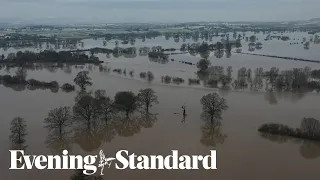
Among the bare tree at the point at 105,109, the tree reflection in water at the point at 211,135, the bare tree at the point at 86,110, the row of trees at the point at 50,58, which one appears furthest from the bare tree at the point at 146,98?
the row of trees at the point at 50,58

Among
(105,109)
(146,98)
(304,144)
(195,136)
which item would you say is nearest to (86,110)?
(105,109)

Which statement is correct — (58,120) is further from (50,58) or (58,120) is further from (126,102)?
(50,58)

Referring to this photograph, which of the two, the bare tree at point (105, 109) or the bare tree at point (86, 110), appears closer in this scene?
the bare tree at point (86, 110)

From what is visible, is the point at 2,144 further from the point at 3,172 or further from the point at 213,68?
the point at 213,68

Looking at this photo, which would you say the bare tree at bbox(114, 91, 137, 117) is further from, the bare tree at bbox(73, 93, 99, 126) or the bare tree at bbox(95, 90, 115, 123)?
the bare tree at bbox(73, 93, 99, 126)

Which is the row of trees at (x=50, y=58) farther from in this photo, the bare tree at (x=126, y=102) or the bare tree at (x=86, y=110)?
the bare tree at (x=86, y=110)

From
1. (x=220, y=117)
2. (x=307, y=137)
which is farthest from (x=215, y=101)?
(x=307, y=137)

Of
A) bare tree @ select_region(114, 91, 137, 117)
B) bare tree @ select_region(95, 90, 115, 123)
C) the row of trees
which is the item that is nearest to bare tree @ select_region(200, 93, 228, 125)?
bare tree @ select_region(114, 91, 137, 117)
